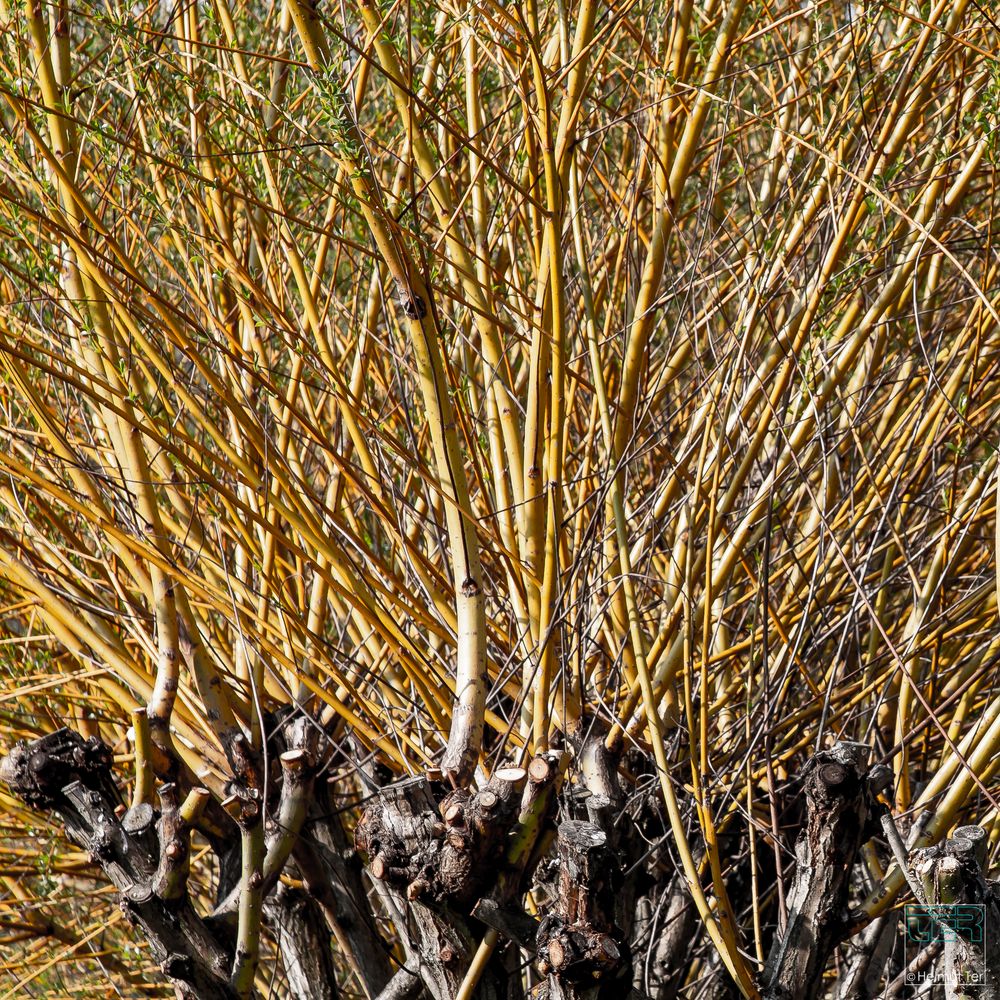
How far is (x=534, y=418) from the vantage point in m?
2.20

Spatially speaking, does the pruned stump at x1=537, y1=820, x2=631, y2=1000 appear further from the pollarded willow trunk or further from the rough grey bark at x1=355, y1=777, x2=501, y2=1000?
the rough grey bark at x1=355, y1=777, x2=501, y2=1000

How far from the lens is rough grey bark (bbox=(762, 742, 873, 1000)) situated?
6.25 feet

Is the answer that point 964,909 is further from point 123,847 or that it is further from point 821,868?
point 123,847

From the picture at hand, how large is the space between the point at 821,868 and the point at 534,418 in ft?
3.41

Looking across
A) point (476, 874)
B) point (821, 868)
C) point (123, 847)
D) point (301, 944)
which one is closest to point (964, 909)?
point (821, 868)

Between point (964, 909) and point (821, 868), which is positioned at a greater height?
point (964, 909)

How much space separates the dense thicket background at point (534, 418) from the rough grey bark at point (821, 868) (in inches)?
5.7

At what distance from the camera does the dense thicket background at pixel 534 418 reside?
6.62 feet

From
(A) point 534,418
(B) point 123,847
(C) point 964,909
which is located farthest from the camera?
(B) point 123,847

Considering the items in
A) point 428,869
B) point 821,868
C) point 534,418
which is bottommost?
point 428,869

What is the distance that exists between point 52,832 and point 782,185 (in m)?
3.10

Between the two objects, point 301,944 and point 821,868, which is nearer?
point 821,868

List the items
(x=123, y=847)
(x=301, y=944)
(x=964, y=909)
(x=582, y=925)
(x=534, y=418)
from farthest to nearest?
(x=301, y=944)
(x=123, y=847)
(x=534, y=418)
(x=582, y=925)
(x=964, y=909)

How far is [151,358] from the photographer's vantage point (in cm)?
220
